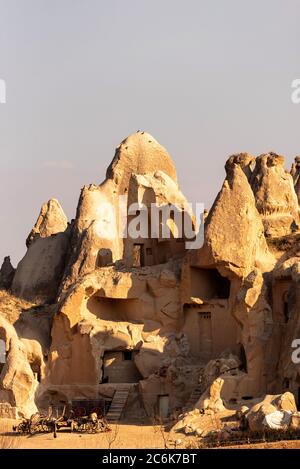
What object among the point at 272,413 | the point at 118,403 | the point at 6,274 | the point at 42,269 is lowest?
the point at 272,413

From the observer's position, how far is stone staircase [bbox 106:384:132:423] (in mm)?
42062

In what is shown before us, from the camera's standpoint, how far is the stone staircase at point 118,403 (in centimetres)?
4206

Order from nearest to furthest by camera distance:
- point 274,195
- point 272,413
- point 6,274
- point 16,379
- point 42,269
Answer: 1. point 272,413
2. point 16,379
3. point 274,195
4. point 42,269
5. point 6,274

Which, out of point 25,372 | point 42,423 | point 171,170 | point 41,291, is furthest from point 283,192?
point 42,423

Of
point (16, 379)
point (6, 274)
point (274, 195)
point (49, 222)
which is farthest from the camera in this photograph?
point (49, 222)

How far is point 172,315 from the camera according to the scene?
45.5 meters

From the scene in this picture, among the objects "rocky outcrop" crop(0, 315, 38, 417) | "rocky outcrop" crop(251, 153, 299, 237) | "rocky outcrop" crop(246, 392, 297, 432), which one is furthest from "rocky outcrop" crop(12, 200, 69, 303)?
"rocky outcrop" crop(246, 392, 297, 432)

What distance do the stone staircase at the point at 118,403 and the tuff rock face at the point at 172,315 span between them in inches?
6.4

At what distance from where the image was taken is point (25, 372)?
140 feet

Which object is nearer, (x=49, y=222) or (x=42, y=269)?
(x=42, y=269)

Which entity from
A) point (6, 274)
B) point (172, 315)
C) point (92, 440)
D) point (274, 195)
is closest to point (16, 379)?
point (172, 315)

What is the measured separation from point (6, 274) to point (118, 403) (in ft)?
49.0

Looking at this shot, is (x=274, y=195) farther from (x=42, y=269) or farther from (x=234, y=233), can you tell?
(x=42, y=269)

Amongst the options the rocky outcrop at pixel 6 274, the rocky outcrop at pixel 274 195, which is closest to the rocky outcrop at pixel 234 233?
the rocky outcrop at pixel 274 195
